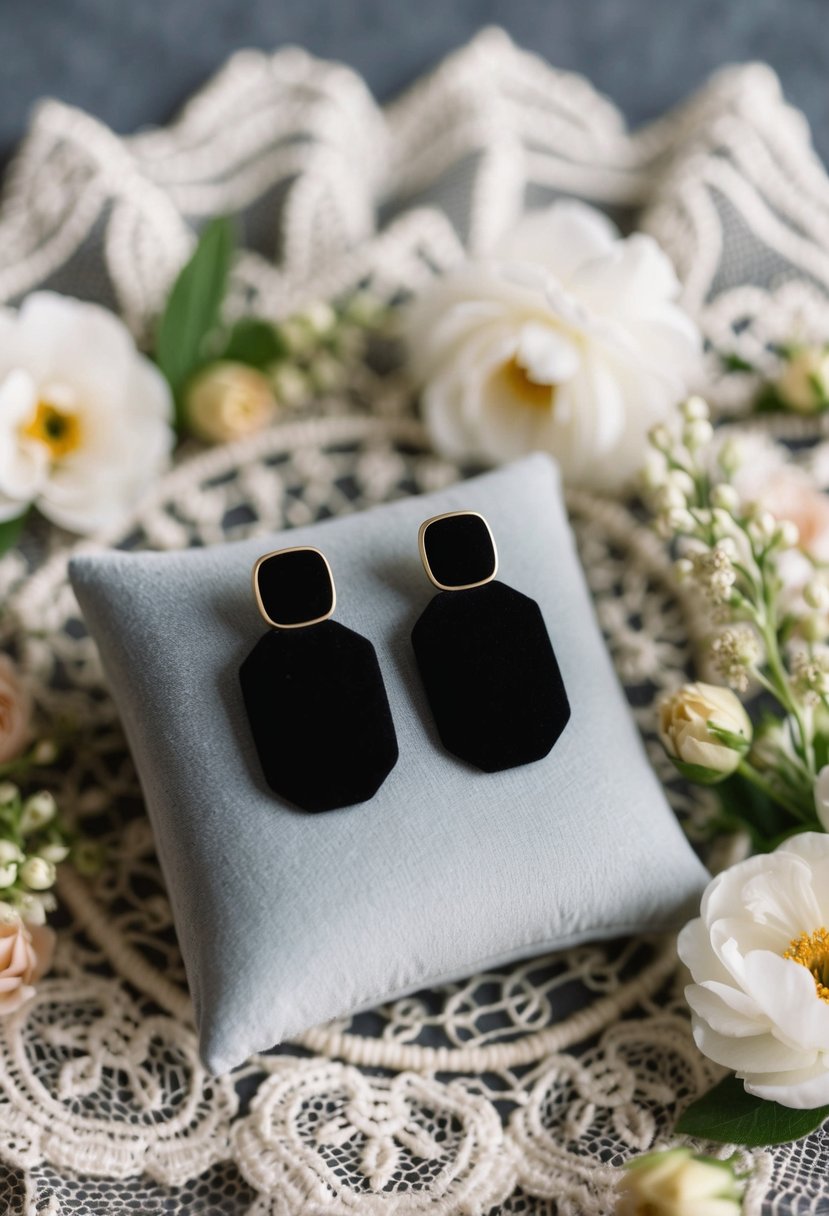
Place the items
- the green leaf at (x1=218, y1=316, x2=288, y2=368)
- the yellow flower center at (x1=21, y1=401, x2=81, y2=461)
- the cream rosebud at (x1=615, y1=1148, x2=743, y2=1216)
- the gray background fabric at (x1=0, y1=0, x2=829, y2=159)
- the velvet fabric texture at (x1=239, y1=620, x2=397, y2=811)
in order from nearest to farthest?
the cream rosebud at (x1=615, y1=1148, x2=743, y2=1216)
the velvet fabric texture at (x1=239, y1=620, x2=397, y2=811)
the yellow flower center at (x1=21, y1=401, x2=81, y2=461)
the green leaf at (x1=218, y1=316, x2=288, y2=368)
the gray background fabric at (x1=0, y1=0, x2=829, y2=159)

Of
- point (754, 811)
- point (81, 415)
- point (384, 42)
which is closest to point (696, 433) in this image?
point (754, 811)

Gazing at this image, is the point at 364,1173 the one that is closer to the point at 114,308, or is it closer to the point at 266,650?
the point at 266,650

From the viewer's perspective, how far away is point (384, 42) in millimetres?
1219

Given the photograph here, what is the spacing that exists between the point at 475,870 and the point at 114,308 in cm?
65

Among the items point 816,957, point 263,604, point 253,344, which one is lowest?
point 816,957

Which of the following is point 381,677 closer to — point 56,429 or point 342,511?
point 342,511

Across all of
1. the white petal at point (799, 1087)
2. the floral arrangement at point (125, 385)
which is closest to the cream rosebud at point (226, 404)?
the floral arrangement at point (125, 385)

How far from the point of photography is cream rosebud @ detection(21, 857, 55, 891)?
74 cm

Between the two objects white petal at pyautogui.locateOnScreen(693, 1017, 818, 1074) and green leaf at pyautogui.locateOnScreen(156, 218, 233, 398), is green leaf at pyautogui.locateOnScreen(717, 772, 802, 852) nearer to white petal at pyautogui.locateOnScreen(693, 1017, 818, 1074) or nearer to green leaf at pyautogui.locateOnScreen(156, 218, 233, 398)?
white petal at pyautogui.locateOnScreen(693, 1017, 818, 1074)

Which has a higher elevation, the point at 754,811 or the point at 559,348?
the point at 559,348

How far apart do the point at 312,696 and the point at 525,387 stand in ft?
1.33

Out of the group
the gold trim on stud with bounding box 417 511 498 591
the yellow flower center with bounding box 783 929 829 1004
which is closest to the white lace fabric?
the yellow flower center with bounding box 783 929 829 1004

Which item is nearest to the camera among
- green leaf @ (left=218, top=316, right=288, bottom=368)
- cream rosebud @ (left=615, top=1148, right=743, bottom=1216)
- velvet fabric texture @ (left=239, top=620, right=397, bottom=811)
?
cream rosebud @ (left=615, top=1148, right=743, bottom=1216)

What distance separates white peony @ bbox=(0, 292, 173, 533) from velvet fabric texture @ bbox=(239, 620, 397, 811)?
0.93 feet
